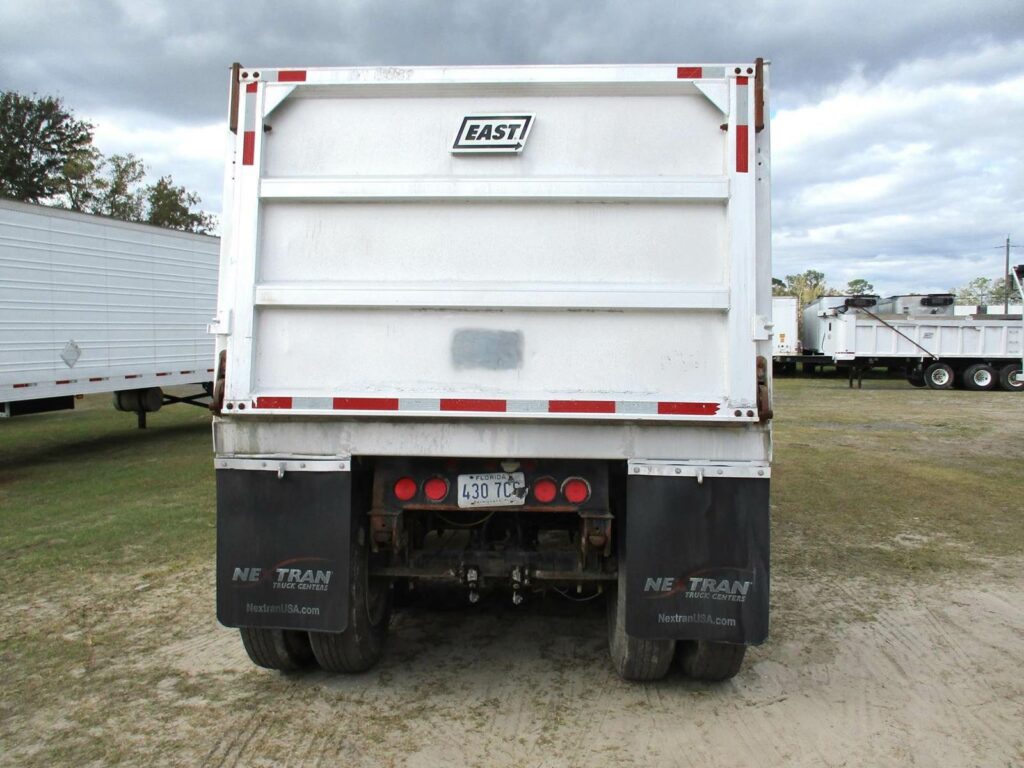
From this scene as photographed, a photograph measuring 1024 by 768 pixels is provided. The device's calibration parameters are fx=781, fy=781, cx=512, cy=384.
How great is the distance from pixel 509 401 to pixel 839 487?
6.89 meters

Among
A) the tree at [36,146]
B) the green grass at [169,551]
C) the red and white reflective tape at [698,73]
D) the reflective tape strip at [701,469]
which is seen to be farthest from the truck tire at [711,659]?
the tree at [36,146]

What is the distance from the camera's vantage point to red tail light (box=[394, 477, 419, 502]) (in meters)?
3.53

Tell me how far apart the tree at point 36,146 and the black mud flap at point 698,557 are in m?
39.6

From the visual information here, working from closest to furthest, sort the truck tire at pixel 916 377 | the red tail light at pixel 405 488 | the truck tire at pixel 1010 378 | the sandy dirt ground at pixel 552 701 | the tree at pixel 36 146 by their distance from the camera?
the sandy dirt ground at pixel 552 701
the red tail light at pixel 405 488
the truck tire at pixel 1010 378
the truck tire at pixel 916 377
the tree at pixel 36 146

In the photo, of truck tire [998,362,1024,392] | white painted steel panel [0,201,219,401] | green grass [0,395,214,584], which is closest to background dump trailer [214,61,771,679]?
green grass [0,395,214,584]

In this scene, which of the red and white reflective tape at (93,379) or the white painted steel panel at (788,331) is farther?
the white painted steel panel at (788,331)

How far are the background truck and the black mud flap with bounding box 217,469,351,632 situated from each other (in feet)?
83.4

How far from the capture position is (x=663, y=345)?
3.33m

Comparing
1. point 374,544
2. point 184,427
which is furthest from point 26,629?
point 184,427

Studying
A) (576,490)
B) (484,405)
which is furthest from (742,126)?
(576,490)

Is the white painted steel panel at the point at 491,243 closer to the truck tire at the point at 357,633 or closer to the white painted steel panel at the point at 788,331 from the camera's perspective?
the truck tire at the point at 357,633

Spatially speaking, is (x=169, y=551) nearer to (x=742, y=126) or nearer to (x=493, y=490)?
(x=493, y=490)

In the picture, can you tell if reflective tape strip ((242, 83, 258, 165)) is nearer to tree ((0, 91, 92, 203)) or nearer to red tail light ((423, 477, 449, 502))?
red tail light ((423, 477, 449, 502))

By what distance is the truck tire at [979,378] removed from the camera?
25.0 metres
